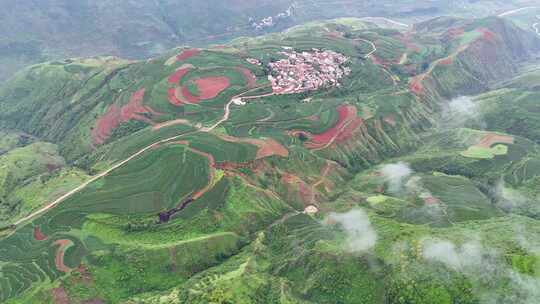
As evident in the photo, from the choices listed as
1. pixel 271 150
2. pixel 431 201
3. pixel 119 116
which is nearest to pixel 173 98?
pixel 119 116

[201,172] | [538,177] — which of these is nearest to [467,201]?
[538,177]

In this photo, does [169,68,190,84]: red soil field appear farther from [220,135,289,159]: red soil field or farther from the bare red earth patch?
the bare red earth patch

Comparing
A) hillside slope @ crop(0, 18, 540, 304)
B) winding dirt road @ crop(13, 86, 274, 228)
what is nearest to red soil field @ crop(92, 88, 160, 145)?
hillside slope @ crop(0, 18, 540, 304)

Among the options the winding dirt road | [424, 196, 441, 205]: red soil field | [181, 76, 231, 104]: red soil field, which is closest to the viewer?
the winding dirt road

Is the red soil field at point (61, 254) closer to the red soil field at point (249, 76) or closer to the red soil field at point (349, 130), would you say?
the red soil field at point (349, 130)

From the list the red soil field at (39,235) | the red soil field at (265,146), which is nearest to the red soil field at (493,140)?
the red soil field at (265,146)

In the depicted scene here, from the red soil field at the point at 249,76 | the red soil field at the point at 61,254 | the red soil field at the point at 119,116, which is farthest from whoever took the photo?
the red soil field at the point at 249,76

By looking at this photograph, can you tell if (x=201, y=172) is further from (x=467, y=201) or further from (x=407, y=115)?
(x=407, y=115)
